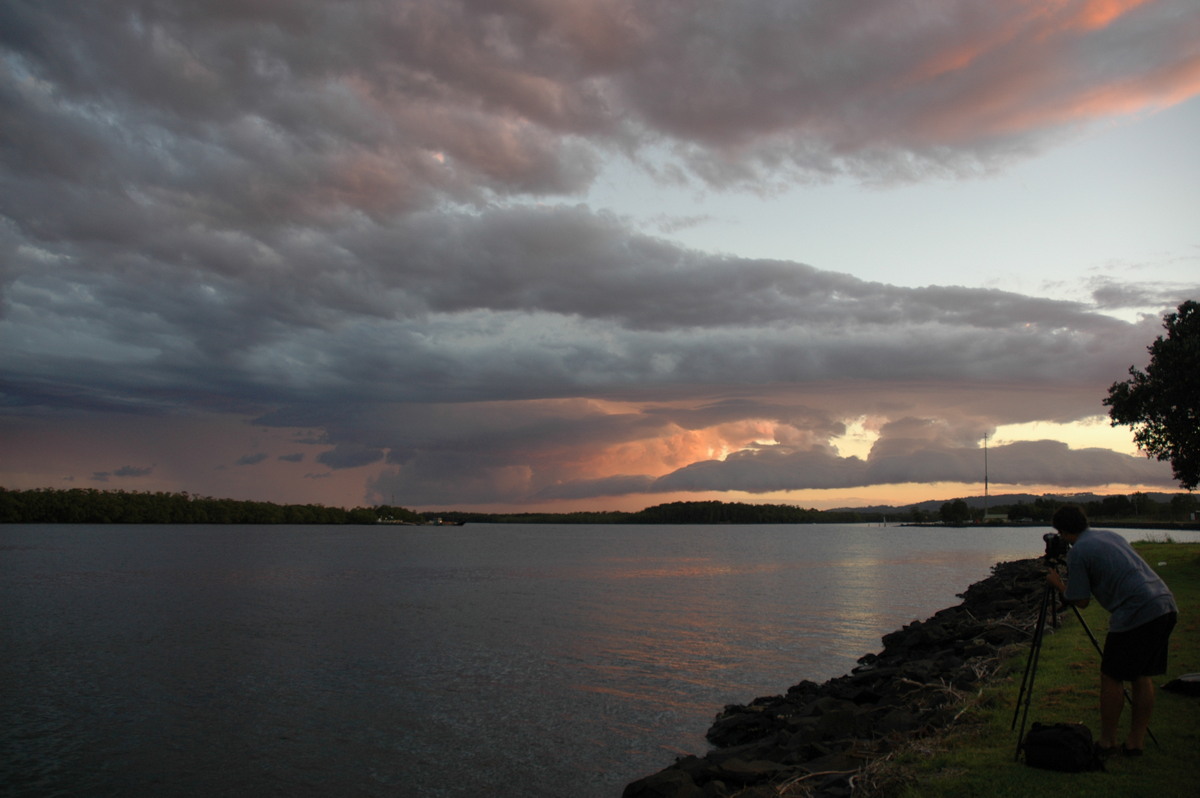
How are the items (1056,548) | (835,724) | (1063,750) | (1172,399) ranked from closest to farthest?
(1063,750) → (1056,548) → (835,724) → (1172,399)

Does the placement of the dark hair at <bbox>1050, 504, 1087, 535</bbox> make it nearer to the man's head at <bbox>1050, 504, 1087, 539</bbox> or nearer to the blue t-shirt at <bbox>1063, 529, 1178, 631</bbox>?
the man's head at <bbox>1050, 504, 1087, 539</bbox>

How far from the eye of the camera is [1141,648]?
8.92m

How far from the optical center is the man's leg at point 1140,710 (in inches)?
352

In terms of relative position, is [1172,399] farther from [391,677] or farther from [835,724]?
[391,677]

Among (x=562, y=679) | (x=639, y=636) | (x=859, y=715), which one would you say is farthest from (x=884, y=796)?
(x=639, y=636)

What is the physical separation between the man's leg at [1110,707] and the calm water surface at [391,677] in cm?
879

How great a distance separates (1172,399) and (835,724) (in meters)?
28.5

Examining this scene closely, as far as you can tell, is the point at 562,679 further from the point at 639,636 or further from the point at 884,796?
the point at 884,796

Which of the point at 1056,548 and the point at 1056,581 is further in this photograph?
the point at 1056,548

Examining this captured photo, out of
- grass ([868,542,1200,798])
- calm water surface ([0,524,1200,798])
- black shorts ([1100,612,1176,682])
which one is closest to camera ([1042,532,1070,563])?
black shorts ([1100,612,1176,682])

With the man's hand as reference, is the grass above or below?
below

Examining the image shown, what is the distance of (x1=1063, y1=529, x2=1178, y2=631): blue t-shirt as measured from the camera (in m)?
8.92

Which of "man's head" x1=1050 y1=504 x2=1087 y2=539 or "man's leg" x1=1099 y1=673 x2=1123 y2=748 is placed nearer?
"man's leg" x1=1099 y1=673 x2=1123 y2=748

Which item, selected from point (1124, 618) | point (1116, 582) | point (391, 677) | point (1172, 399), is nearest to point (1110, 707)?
point (1124, 618)
